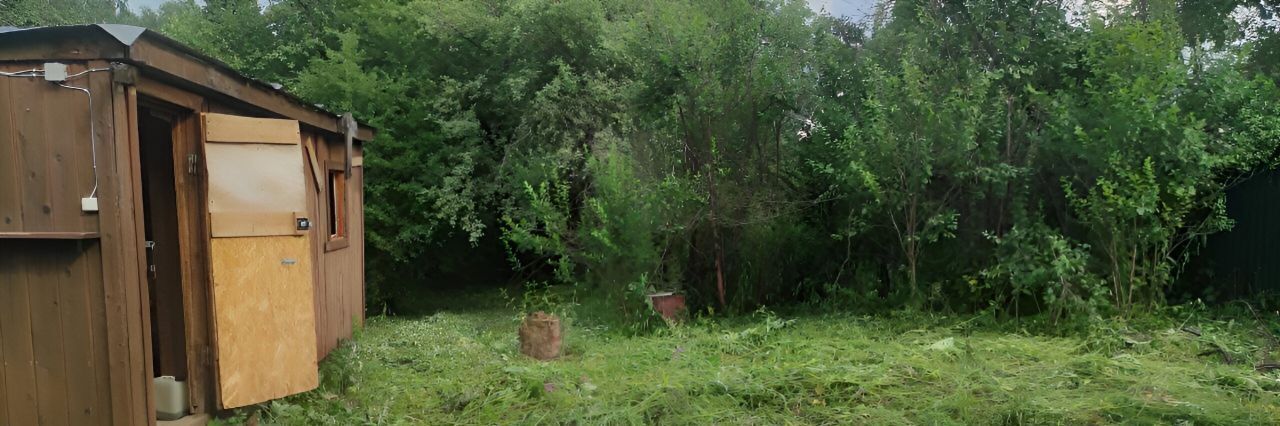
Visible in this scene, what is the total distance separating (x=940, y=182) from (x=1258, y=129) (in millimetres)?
2590

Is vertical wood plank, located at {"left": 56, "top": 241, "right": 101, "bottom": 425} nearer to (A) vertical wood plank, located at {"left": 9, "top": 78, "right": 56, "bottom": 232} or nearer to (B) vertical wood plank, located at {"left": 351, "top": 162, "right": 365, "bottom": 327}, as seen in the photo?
(A) vertical wood plank, located at {"left": 9, "top": 78, "right": 56, "bottom": 232}

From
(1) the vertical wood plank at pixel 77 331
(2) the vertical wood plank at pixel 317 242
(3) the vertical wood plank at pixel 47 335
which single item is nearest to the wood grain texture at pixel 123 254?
(1) the vertical wood plank at pixel 77 331

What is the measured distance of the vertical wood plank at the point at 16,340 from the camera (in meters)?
3.50

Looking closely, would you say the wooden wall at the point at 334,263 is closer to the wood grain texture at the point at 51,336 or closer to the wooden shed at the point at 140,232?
the wooden shed at the point at 140,232

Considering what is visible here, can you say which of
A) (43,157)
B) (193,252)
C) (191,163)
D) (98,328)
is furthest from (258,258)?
(43,157)

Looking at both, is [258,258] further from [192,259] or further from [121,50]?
[121,50]

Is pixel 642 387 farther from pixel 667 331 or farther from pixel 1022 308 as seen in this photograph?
pixel 1022 308

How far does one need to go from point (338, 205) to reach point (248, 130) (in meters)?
2.52

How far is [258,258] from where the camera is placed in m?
4.13

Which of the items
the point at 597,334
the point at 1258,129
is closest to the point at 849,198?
the point at 597,334

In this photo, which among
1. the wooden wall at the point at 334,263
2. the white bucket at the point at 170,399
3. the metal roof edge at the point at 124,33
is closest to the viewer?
the metal roof edge at the point at 124,33

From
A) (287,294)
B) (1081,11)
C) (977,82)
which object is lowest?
(287,294)

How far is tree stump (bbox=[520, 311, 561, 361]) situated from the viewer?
580cm

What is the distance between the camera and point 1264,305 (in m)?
6.51
